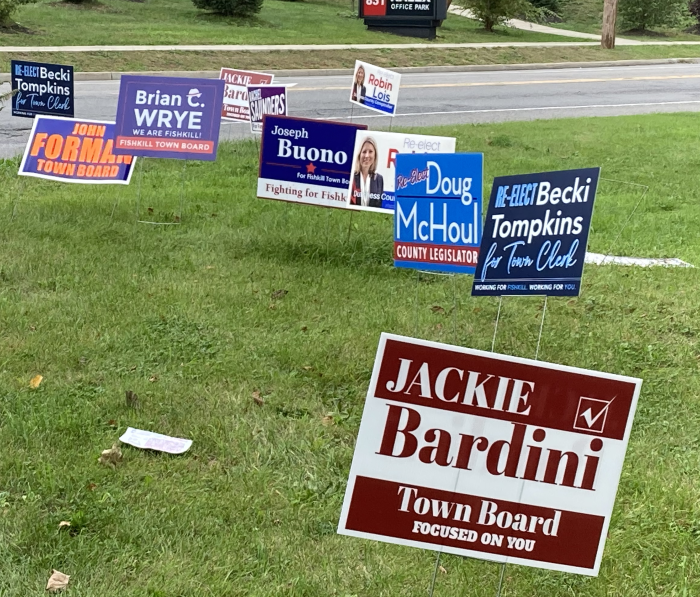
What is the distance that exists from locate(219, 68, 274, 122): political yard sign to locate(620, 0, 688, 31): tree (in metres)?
33.3

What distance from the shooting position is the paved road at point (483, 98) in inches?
574

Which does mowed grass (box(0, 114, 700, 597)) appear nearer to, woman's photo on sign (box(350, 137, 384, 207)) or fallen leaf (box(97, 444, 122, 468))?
fallen leaf (box(97, 444, 122, 468))

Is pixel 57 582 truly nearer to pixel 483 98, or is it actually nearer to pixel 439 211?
pixel 439 211

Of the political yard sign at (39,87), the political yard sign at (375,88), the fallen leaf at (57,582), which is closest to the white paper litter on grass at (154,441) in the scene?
the fallen leaf at (57,582)

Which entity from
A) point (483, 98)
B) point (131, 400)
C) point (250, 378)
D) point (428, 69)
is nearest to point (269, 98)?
point (250, 378)

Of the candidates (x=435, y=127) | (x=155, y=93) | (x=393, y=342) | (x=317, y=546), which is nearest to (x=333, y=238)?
(x=155, y=93)

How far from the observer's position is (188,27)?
2673 cm

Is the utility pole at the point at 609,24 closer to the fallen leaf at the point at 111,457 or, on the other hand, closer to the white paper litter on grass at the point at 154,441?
the white paper litter on grass at the point at 154,441

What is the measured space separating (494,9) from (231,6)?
33.1 feet

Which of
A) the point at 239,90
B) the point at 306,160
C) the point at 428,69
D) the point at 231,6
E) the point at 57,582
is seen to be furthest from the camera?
the point at 231,6

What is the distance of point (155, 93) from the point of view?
7789 mm

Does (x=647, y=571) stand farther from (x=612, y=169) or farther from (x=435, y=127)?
(x=435, y=127)

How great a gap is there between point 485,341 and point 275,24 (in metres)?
26.7

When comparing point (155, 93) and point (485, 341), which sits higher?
point (155, 93)
